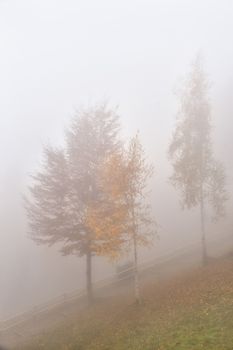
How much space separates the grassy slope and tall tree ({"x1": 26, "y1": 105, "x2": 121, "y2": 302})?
4.19m

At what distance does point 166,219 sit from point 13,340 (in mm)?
25009

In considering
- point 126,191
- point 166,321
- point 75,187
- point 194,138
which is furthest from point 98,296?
point 194,138

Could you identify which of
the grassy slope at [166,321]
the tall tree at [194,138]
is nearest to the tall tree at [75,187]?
the grassy slope at [166,321]

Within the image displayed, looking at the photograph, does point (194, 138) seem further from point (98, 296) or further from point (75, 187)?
point (98, 296)

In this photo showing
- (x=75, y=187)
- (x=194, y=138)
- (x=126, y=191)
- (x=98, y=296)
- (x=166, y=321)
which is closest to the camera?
(x=166, y=321)

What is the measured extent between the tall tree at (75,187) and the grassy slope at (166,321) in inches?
165

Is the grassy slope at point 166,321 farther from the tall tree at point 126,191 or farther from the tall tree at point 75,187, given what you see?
the tall tree at point 75,187

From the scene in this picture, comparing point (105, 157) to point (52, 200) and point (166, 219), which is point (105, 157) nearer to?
point (52, 200)

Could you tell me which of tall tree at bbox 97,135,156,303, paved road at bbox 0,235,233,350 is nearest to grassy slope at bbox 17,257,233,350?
tall tree at bbox 97,135,156,303

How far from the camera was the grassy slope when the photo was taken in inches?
501

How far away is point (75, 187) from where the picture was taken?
73.3 ft

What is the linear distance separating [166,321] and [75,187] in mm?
10145

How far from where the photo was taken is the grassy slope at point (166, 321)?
12719mm

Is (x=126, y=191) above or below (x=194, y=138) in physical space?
below
